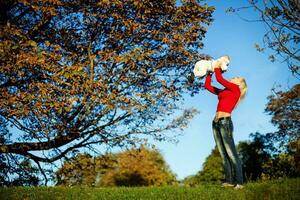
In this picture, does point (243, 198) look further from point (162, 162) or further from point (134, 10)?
point (162, 162)

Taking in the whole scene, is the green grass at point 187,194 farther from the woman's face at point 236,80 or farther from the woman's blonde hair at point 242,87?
the woman's face at point 236,80

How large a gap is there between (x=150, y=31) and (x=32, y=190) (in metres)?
8.06

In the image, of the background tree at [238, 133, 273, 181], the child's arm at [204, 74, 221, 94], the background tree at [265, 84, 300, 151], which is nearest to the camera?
the child's arm at [204, 74, 221, 94]

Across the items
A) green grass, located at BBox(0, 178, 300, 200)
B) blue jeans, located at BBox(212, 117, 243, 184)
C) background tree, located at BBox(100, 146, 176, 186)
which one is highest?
background tree, located at BBox(100, 146, 176, 186)

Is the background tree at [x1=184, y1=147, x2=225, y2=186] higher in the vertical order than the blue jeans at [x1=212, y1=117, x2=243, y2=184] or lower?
Answer: higher

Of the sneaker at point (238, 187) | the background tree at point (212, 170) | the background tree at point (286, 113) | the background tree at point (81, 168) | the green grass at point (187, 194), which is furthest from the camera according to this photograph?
the background tree at point (212, 170)

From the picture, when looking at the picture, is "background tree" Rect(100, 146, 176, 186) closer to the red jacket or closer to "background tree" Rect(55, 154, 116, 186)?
"background tree" Rect(55, 154, 116, 186)

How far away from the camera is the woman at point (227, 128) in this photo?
363 inches

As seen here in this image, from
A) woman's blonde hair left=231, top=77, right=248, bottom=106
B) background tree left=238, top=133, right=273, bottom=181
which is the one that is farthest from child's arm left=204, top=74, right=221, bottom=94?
background tree left=238, top=133, right=273, bottom=181

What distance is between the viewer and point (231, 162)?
9.29 metres

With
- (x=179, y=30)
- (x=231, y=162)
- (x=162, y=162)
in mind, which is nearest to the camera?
(x=231, y=162)

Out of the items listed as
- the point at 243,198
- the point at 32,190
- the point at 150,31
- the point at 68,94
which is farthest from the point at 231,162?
the point at 150,31

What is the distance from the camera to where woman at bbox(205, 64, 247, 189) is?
922 cm

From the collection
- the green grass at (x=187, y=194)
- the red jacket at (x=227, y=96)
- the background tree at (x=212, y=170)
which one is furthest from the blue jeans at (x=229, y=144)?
the background tree at (x=212, y=170)
